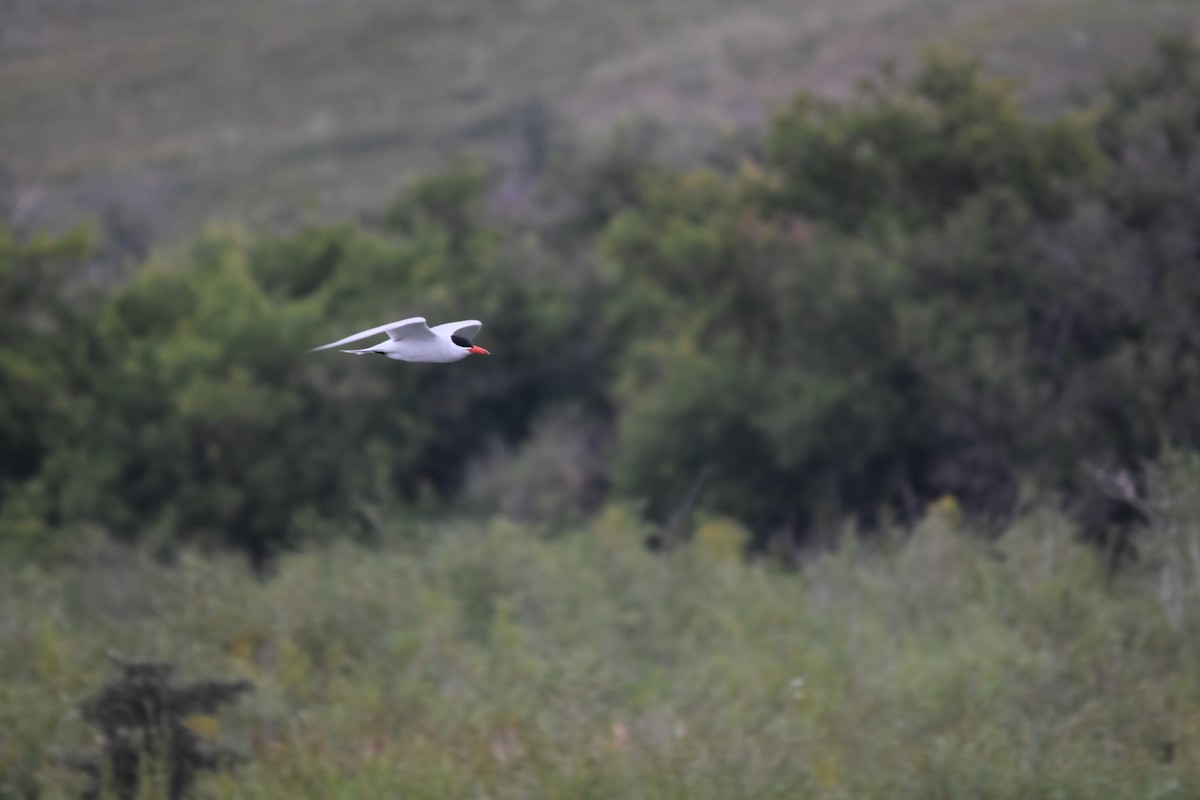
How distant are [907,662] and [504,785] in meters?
3.45

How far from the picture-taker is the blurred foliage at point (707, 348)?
1428 centimetres

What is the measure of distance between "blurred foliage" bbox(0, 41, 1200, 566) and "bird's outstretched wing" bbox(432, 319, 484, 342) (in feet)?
31.4

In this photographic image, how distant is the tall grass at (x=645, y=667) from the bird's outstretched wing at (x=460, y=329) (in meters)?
3.34

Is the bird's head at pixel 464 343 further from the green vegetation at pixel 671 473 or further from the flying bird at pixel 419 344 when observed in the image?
the green vegetation at pixel 671 473

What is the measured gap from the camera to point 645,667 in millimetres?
9805

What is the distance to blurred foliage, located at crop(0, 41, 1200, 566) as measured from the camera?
46.9ft

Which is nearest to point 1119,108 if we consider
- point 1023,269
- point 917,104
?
point 917,104

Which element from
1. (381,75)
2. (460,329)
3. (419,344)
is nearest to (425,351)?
(419,344)

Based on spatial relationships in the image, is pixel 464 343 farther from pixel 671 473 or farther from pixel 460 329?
pixel 671 473

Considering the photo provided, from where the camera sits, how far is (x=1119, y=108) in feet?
56.7

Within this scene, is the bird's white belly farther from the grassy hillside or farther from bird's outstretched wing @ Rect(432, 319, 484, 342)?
the grassy hillside

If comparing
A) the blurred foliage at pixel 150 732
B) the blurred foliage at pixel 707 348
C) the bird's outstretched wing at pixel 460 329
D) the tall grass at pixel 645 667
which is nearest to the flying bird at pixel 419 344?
the bird's outstretched wing at pixel 460 329

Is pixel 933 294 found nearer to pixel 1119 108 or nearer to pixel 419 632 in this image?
pixel 1119 108

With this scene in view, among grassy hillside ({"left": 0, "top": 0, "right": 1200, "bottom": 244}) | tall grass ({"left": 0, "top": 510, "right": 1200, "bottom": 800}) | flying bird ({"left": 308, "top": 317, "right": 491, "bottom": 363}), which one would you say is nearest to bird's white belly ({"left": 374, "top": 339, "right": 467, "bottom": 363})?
flying bird ({"left": 308, "top": 317, "right": 491, "bottom": 363})
